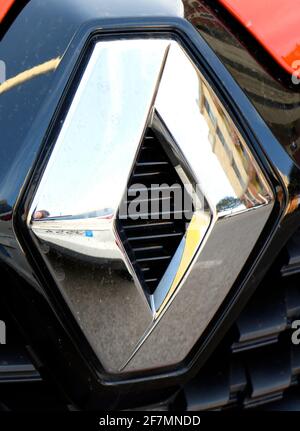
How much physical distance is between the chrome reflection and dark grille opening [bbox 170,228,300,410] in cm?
14

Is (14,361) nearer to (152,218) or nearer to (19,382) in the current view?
(19,382)

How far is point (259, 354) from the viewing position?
181 cm

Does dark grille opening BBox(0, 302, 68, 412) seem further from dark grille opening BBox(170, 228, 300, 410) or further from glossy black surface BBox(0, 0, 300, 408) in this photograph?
dark grille opening BBox(170, 228, 300, 410)

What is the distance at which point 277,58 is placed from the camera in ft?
5.48

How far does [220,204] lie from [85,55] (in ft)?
1.23

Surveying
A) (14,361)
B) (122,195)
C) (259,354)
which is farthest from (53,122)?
(259,354)

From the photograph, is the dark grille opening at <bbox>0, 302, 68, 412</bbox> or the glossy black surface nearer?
the glossy black surface

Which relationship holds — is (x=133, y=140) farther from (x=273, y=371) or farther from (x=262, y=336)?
(x=273, y=371)

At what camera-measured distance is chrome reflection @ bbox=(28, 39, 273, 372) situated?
1.44 metres

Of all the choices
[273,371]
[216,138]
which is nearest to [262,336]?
[273,371]

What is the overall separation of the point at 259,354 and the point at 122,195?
58 cm

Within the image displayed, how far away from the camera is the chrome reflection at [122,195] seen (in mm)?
1439

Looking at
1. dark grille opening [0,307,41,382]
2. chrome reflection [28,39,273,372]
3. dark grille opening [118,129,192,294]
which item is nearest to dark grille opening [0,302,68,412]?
dark grille opening [0,307,41,382]

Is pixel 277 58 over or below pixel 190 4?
below
